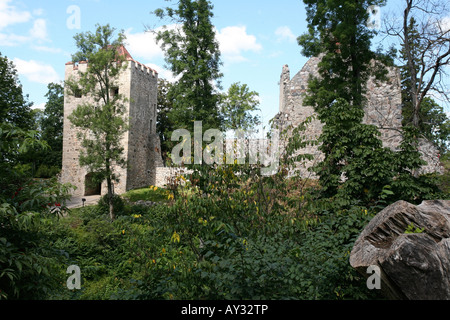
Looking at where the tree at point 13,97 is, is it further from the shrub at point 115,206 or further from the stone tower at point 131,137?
the shrub at point 115,206

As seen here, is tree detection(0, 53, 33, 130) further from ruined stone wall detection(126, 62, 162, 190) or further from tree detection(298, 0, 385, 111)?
tree detection(298, 0, 385, 111)

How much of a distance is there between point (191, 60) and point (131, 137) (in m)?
8.14

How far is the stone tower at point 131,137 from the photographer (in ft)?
70.9

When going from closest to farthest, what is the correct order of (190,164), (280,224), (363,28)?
(190,164) < (280,224) < (363,28)

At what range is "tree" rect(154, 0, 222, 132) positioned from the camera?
15648 mm

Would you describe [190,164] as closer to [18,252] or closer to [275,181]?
[275,181]

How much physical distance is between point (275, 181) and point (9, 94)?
18.8 m

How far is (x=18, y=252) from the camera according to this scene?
3758 millimetres

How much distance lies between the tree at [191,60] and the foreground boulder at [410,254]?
40.1 feet

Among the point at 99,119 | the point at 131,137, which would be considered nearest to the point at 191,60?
the point at 99,119

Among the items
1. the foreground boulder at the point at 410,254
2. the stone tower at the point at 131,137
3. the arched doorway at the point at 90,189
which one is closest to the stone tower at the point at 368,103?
the stone tower at the point at 131,137

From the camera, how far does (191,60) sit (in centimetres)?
1566
